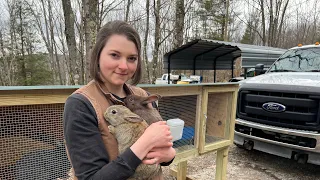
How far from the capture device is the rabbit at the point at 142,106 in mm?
1267

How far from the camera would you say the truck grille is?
12.1 feet

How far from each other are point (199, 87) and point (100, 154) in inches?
74.7

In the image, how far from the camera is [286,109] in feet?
12.9

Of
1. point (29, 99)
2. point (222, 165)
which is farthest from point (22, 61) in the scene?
point (29, 99)

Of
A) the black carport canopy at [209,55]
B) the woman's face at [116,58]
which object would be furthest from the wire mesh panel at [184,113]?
the black carport canopy at [209,55]

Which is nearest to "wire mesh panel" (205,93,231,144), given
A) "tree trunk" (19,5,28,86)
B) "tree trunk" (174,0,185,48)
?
"tree trunk" (174,0,185,48)

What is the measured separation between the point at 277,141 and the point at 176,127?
2.41m

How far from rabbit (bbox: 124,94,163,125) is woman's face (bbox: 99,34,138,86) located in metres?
0.15

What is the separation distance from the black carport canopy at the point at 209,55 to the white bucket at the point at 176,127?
13.1ft

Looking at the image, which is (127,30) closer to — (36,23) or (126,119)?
(126,119)

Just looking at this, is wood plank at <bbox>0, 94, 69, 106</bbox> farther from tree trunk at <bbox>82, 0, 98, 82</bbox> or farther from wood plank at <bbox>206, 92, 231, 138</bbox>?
tree trunk at <bbox>82, 0, 98, 82</bbox>

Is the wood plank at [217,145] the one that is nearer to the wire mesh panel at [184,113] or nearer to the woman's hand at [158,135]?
the wire mesh panel at [184,113]

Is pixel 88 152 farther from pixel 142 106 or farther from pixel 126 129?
pixel 142 106

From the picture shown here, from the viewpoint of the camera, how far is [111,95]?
1.17 meters
